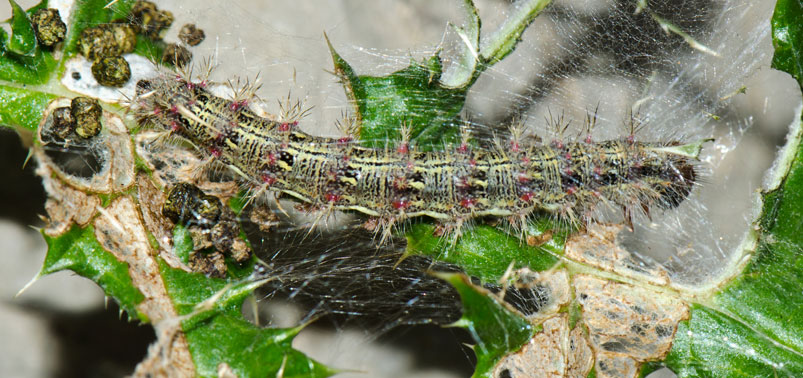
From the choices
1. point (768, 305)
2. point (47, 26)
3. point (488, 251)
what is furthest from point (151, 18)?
point (768, 305)

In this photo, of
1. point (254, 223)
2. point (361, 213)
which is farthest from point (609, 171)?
point (254, 223)

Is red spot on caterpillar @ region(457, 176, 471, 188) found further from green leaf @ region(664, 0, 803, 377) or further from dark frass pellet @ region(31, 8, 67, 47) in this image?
dark frass pellet @ region(31, 8, 67, 47)

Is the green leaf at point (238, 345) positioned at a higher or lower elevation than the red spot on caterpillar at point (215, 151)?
lower

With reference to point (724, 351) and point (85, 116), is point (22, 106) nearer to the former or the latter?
point (85, 116)

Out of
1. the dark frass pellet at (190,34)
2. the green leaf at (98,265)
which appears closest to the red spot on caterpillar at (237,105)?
the dark frass pellet at (190,34)

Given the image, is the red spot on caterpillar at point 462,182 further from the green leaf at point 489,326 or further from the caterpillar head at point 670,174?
the caterpillar head at point 670,174

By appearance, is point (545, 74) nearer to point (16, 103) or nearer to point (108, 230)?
point (108, 230)

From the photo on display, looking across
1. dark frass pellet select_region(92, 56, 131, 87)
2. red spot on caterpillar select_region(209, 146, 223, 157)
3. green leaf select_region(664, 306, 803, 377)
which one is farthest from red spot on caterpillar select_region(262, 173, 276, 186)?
green leaf select_region(664, 306, 803, 377)
